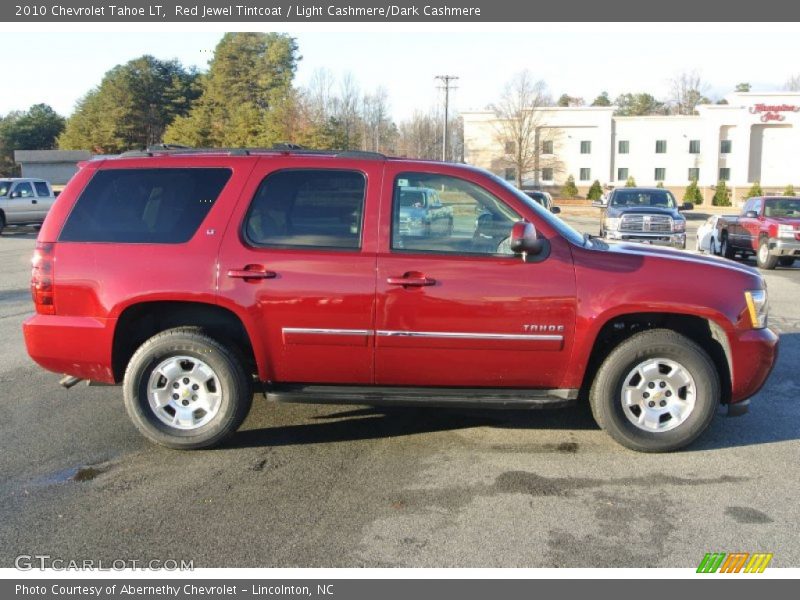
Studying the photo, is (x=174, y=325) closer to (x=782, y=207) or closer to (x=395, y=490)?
(x=395, y=490)

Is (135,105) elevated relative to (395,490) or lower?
elevated

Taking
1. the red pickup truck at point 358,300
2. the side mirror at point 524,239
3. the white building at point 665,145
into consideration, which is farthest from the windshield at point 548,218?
the white building at point 665,145

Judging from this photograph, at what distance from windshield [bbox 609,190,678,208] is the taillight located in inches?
627

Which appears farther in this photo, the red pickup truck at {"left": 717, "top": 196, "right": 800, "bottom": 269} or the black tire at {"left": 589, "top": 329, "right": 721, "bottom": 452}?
the red pickup truck at {"left": 717, "top": 196, "right": 800, "bottom": 269}

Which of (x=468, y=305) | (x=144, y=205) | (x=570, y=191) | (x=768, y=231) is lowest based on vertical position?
(x=768, y=231)

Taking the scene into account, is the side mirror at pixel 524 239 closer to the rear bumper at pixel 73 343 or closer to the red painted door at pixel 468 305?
the red painted door at pixel 468 305

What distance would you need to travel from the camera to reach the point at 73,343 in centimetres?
506

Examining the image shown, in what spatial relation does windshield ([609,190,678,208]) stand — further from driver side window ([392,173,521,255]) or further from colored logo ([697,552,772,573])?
colored logo ([697,552,772,573])

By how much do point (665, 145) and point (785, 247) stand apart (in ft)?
185

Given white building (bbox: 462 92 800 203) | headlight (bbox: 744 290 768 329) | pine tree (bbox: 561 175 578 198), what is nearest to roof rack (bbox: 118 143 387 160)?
headlight (bbox: 744 290 768 329)

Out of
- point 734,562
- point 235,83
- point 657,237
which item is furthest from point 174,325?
point 235,83

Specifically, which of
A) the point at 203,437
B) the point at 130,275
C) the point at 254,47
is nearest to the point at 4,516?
the point at 203,437

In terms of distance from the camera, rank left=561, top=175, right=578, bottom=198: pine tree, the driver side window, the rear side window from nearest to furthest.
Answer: the driver side window → the rear side window → left=561, top=175, right=578, bottom=198: pine tree

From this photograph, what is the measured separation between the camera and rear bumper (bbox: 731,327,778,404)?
4.96m
